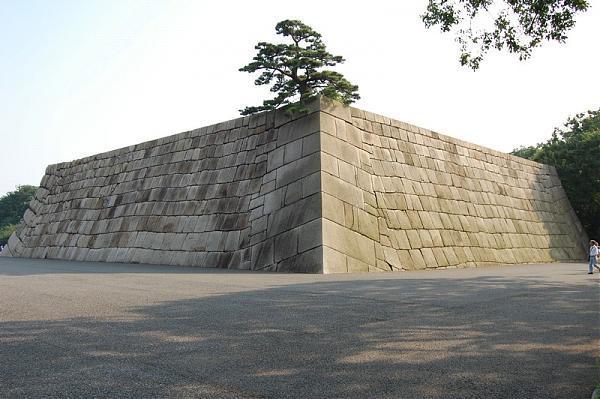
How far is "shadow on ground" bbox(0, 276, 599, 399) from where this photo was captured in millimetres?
2799

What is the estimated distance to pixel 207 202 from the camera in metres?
14.8

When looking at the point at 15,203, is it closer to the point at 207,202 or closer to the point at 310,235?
the point at 207,202

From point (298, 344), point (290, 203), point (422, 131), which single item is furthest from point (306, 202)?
point (298, 344)

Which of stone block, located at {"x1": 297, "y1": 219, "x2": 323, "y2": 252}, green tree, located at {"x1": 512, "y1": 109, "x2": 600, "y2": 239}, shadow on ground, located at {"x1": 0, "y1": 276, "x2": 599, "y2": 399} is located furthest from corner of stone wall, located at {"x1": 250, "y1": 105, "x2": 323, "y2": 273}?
green tree, located at {"x1": 512, "y1": 109, "x2": 600, "y2": 239}

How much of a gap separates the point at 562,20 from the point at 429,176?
7970mm

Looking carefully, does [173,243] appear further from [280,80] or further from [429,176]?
[429,176]

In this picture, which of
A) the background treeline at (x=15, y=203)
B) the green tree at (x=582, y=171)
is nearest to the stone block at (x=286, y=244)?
the green tree at (x=582, y=171)

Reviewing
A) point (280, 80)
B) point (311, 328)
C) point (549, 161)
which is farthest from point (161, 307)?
point (549, 161)

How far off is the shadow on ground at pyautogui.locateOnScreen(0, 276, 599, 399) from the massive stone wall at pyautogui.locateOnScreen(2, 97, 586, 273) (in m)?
5.82

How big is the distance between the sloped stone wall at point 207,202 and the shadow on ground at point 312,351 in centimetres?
Result: 590

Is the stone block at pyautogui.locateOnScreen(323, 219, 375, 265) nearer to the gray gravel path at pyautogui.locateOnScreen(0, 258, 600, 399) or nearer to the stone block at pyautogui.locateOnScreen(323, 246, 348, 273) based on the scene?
the stone block at pyautogui.locateOnScreen(323, 246, 348, 273)

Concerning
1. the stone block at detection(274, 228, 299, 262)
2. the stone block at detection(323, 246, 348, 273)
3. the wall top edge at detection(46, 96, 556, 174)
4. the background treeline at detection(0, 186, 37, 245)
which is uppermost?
the background treeline at detection(0, 186, 37, 245)

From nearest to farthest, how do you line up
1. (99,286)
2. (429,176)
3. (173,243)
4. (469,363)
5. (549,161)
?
(469,363)
(99,286)
(173,243)
(429,176)
(549,161)

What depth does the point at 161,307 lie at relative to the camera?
552cm
